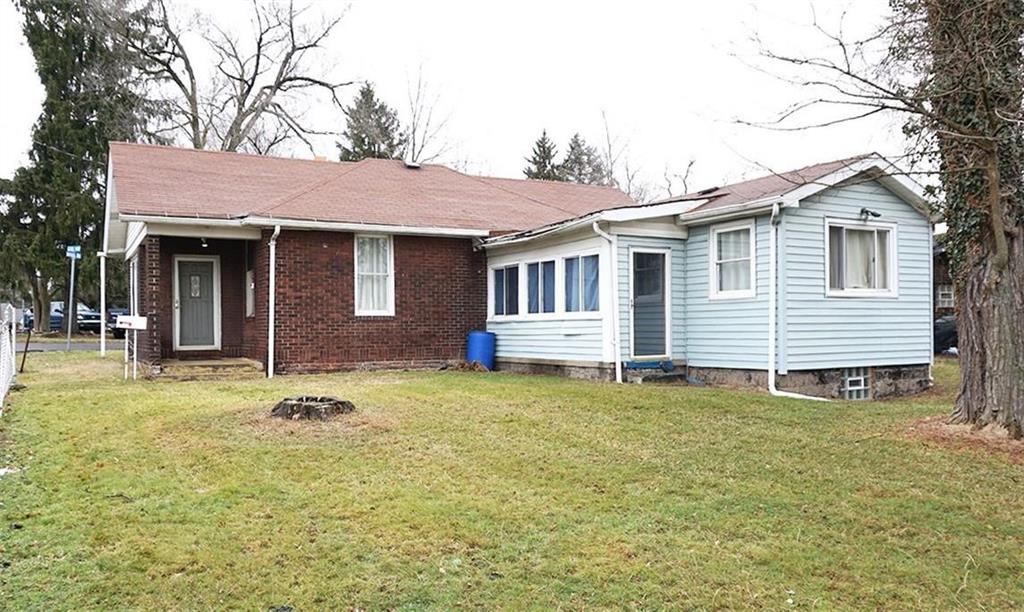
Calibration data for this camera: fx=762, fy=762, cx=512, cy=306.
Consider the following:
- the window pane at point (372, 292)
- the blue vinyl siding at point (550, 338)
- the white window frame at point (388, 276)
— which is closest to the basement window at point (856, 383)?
the blue vinyl siding at point (550, 338)

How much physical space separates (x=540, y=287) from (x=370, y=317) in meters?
3.37

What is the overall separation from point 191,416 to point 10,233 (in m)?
27.5

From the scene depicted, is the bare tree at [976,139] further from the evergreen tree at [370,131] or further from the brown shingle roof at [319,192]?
the evergreen tree at [370,131]

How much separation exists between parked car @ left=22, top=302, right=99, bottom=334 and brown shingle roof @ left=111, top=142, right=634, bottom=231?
63.3 feet

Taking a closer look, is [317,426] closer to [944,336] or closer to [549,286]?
[549,286]

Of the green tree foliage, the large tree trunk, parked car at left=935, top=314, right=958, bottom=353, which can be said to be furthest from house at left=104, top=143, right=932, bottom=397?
the green tree foliage

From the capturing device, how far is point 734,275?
1225 centimetres

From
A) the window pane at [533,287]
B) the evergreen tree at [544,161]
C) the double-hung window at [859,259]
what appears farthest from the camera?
the evergreen tree at [544,161]

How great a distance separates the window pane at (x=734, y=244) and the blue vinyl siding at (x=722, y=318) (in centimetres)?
23

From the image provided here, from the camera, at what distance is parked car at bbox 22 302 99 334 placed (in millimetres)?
33062

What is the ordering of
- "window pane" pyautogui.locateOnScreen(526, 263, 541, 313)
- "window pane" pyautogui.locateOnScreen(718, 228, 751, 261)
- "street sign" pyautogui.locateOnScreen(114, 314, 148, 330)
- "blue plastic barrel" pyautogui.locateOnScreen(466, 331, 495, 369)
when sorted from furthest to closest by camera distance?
"blue plastic barrel" pyautogui.locateOnScreen(466, 331, 495, 369) < "window pane" pyautogui.locateOnScreen(526, 263, 541, 313) < "street sign" pyautogui.locateOnScreen(114, 314, 148, 330) < "window pane" pyautogui.locateOnScreen(718, 228, 751, 261)

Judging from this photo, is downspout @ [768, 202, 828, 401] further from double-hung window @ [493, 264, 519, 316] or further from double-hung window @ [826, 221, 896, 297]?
double-hung window @ [493, 264, 519, 316]

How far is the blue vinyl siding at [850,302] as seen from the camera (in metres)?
11.5

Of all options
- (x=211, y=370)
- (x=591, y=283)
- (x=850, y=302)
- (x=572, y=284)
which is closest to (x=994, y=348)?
(x=850, y=302)
